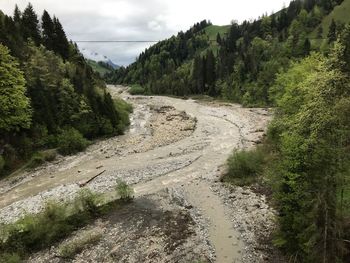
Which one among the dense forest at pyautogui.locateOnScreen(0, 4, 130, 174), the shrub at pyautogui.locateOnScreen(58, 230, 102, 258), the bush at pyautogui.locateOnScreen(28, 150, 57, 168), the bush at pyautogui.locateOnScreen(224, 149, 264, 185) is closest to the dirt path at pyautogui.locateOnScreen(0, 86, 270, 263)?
the bush at pyautogui.locateOnScreen(28, 150, 57, 168)

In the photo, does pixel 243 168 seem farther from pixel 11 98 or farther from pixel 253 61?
pixel 253 61

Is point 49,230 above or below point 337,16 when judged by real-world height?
below

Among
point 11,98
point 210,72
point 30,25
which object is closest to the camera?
point 11,98

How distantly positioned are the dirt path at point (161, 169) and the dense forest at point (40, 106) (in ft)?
9.76

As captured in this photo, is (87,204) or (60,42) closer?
(87,204)

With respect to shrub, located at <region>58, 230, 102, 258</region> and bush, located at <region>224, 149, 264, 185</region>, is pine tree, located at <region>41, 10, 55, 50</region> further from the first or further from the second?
shrub, located at <region>58, 230, 102, 258</region>

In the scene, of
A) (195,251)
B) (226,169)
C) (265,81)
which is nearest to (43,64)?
(226,169)

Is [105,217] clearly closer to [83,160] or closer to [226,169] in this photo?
[226,169]

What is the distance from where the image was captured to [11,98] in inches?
1815

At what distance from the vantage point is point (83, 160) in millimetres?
50219

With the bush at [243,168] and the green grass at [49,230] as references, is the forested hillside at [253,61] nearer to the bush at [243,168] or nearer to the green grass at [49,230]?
the bush at [243,168]

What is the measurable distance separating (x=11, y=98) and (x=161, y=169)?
20.0 metres

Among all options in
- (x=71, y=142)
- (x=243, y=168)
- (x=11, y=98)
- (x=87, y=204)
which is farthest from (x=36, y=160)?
(x=243, y=168)

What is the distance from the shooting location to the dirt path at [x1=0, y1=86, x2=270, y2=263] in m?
33.1
